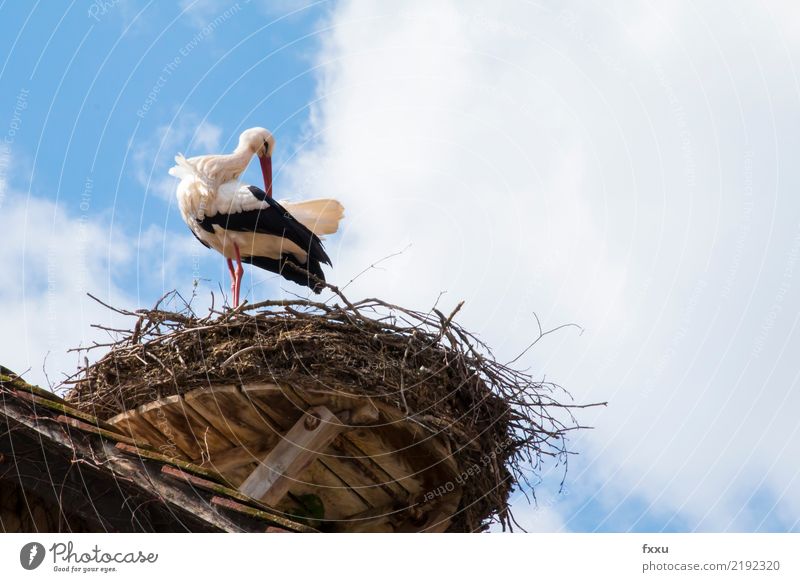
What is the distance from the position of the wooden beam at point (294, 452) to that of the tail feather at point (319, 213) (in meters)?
2.89

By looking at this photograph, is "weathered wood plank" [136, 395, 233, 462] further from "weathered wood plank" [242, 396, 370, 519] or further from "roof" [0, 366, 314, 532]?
"roof" [0, 366, 314, 532]

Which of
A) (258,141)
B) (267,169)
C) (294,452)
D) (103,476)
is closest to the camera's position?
(103,476)

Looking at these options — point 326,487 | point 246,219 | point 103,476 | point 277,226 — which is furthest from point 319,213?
point 103,476

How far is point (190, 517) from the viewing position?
4590 millimetres

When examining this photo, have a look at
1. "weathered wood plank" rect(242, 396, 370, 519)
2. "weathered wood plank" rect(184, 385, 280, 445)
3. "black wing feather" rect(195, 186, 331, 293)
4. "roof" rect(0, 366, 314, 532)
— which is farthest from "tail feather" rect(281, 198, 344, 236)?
"roof" rect(0, 366, 314, 532)

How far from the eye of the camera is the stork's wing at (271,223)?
823 cm

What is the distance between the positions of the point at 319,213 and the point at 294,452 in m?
3.05

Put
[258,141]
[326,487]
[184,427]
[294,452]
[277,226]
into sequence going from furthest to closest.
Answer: [258,141] → [277,226] → [326,487] → [184,427] → [294,452]

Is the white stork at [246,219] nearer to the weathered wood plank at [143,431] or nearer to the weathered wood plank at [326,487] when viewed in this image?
the weathered wood plank at [326,487]

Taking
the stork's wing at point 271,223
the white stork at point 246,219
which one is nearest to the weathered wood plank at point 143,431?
the white stork at point 246,219

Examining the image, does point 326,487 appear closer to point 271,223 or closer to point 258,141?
point 271,223

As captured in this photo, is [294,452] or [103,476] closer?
[103,476]

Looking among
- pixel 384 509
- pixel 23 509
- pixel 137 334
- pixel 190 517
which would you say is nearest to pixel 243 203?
pixel 137 334

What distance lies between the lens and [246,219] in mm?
8266
